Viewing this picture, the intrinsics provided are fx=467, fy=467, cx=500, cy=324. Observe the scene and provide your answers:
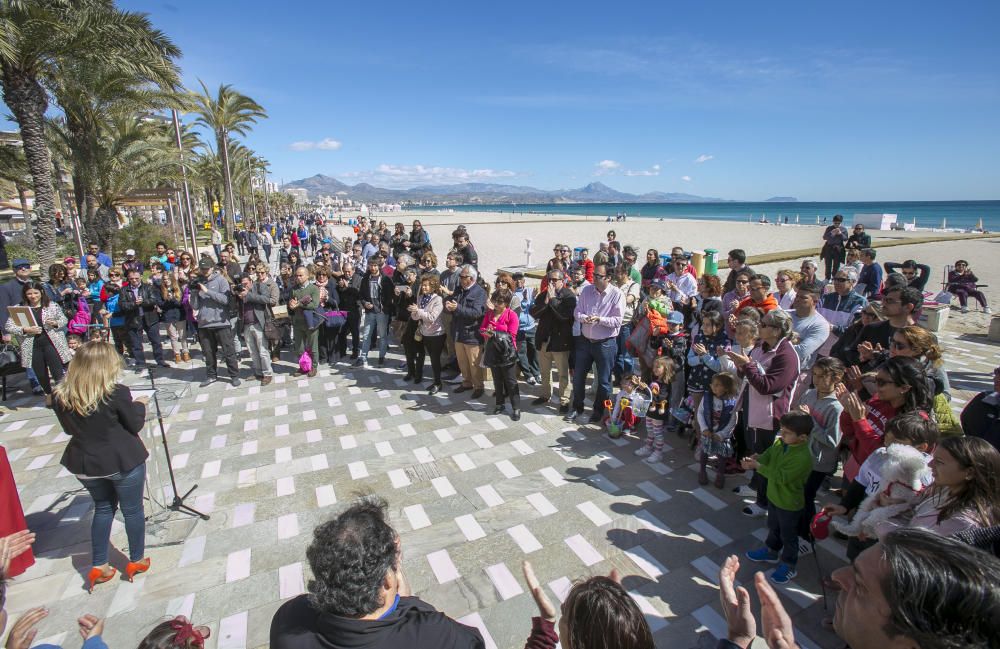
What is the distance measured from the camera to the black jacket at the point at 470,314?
6695 mm

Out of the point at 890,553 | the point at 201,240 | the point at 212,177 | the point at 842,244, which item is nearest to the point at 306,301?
the point at 890,553

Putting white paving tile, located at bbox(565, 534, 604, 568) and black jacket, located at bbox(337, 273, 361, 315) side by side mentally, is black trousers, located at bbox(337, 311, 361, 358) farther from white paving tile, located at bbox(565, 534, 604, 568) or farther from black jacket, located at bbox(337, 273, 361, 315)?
white paving tile, located at bbox(565, 534, 604, 568)

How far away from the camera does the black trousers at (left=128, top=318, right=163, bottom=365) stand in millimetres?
8203

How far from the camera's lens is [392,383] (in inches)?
304

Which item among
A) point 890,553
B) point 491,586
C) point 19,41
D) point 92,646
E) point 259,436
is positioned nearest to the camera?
point 890,553

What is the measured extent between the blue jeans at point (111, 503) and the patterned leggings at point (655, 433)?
15.5 feet

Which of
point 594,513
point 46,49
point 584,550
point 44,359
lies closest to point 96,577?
point 584,550

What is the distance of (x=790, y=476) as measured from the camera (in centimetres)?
341

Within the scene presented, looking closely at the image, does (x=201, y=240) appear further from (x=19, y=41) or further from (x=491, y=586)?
(x=491, y=586)

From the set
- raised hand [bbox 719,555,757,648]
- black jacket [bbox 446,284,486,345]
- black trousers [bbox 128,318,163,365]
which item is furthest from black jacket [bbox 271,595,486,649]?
black trousers [bbox 128,318,163,365]

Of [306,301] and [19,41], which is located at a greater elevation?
[19,41]

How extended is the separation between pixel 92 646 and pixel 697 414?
15.7 ft

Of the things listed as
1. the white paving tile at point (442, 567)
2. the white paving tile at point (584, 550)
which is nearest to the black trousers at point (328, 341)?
the white paving tile at point (442, 567)

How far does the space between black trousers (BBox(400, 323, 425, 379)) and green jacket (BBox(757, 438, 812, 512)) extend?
208 inches
